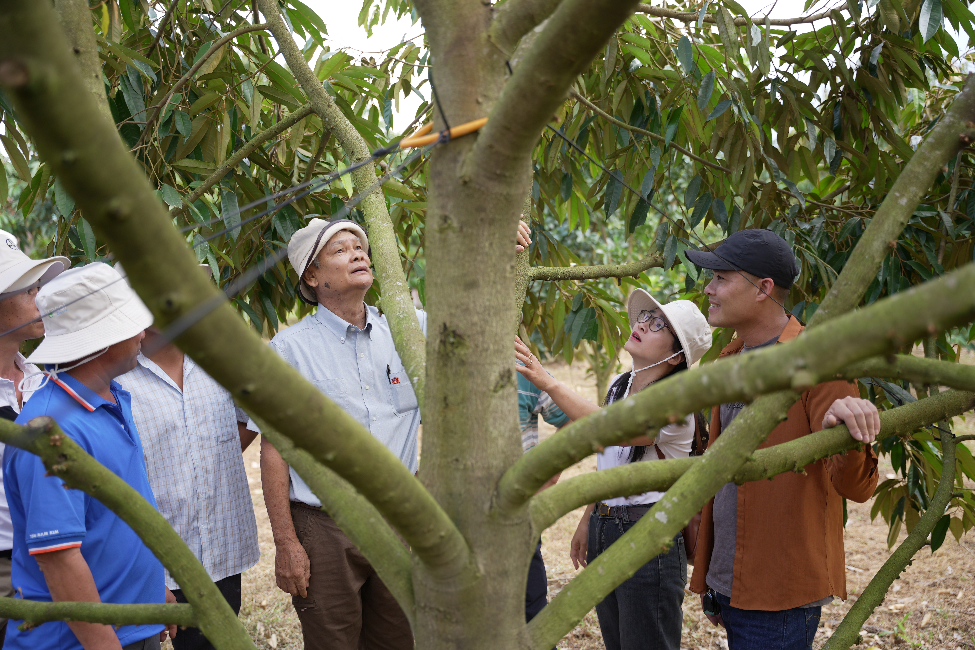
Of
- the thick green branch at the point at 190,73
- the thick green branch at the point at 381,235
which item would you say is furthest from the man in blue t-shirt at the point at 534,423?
the thick green branch at the point at 190,73

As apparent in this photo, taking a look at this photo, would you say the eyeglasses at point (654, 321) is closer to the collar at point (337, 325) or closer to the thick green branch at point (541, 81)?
the collar at point (337, 325)

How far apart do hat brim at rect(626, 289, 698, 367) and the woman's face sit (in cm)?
2

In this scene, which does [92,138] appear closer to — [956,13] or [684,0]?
[956,13]

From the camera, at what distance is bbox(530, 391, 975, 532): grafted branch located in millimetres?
1016

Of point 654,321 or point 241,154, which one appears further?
point 654,321

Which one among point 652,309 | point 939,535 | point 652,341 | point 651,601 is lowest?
point 651,601

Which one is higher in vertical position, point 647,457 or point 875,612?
point 647,457

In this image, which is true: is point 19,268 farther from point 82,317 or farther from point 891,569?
point 891,569

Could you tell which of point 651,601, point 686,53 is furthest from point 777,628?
point 686,53

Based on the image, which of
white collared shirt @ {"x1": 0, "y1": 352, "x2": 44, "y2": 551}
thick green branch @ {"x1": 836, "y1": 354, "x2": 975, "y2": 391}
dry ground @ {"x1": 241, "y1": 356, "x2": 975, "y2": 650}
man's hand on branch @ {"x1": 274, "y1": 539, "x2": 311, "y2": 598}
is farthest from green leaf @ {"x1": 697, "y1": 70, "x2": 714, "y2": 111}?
dry ground @ {"x1": 241, "y1": 356, "x2": 975, "y2": 650}

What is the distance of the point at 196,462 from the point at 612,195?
5.12 feet

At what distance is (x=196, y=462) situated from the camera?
2.18 m

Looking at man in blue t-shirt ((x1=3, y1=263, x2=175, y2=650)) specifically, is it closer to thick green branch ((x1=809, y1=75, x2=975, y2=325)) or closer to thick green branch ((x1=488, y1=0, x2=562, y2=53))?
thick green branch ((x1=488, y1=0, x2=562, y2=53))

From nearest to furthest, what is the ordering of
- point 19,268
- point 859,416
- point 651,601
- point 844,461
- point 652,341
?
point 859,416
point 844,461
point 19,268
point 651,601
point 652,341
